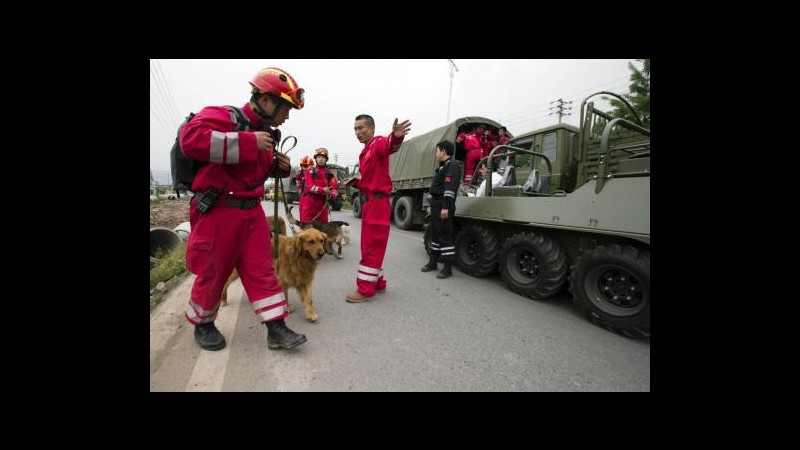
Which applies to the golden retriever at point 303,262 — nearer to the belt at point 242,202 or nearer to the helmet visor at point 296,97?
the belt at point 242,202

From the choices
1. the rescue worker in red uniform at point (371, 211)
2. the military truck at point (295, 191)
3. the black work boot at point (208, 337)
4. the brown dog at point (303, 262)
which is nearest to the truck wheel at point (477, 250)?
the rescue worker in red uniform at point (371, 211)

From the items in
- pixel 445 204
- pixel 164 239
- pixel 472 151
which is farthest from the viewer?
pixel 472 151

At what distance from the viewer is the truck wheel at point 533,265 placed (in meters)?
3.25

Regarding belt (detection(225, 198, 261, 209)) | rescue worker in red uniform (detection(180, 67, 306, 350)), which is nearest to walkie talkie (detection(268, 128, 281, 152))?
rescue worker in red uniform (detection(180, 67, 306, 350))

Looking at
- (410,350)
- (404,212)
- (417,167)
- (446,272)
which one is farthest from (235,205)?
(404,212)

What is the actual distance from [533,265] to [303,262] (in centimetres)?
258

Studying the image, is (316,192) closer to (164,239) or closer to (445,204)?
(445,204)

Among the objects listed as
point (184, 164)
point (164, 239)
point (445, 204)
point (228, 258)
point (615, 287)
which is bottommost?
point (615, 287)

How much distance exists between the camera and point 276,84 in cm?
210

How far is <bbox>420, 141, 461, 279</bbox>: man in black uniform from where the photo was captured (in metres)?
4.11

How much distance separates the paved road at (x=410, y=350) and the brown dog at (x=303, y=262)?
0.24 meters

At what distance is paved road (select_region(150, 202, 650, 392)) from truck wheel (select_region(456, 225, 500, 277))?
69 centimetres

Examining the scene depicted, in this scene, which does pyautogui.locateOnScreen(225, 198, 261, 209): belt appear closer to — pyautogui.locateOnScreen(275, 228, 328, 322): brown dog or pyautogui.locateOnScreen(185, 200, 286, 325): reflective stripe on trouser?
pyautogui.locateOnScreen(185, 200, 286, 325): reflective stripe on trouser
